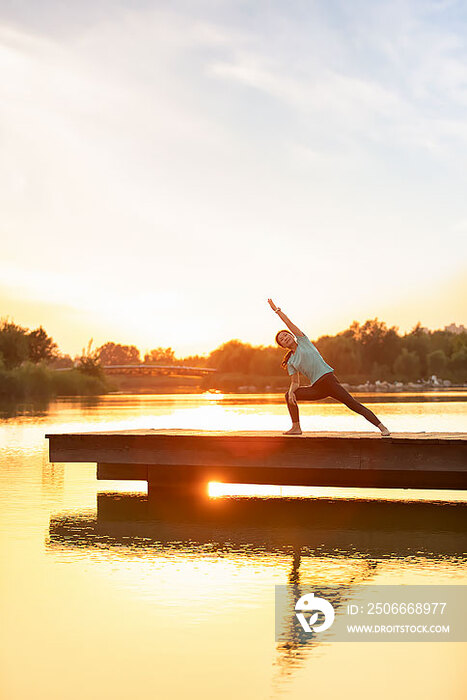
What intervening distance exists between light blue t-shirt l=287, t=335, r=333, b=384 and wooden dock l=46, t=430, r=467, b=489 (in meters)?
0.97

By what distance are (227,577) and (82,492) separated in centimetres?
704

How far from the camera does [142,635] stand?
6.43m

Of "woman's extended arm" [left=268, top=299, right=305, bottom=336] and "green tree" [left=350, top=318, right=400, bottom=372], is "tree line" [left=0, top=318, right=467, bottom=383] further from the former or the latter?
"woman's extended arm" [left=268, top=299, right=305, bottom=336]

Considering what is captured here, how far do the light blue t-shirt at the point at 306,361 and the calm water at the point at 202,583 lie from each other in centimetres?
208

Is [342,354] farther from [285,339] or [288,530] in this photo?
[288,530]

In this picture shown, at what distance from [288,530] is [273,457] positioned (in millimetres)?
1860

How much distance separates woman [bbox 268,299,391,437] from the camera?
12008mm

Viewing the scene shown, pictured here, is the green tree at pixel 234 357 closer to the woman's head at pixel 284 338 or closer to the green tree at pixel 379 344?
the green tree at pixel 379 344

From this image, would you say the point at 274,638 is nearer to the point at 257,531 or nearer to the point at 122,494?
the point at 257,531

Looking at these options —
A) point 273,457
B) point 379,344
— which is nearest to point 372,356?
point 379,344

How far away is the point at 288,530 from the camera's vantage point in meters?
11.0

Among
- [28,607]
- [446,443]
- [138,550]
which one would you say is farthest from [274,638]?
[446,443]

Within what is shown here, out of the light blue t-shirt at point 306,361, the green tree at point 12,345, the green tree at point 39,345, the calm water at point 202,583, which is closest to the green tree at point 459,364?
the green tree at point 39,345

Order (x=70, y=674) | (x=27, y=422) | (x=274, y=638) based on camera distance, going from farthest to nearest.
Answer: (x=27, y=422) → (x=274, y=638) → (x=70, y=674)
